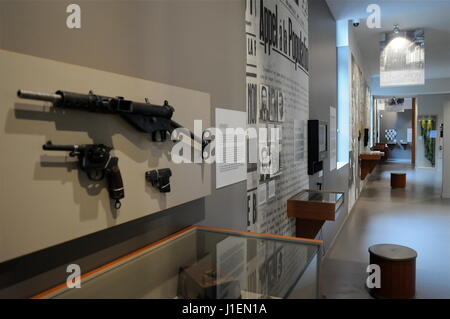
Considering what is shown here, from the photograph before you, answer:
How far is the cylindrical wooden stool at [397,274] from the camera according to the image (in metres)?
3.33

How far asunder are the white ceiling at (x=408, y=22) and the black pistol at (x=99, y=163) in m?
4.84

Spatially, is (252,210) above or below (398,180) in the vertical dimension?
above

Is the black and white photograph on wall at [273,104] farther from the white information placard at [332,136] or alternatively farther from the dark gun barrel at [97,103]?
the white information placard at [332,136]

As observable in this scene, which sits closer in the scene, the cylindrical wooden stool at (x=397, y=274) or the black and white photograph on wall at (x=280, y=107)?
the black and white photograph on wall at (x=280, y=107)

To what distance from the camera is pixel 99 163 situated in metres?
1.12

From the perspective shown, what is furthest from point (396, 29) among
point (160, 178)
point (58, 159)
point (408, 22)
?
point (58, 159)

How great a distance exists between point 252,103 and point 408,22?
6222 millimetres

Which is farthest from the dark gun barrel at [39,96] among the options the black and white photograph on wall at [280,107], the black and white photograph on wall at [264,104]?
the black and white photograph on wall at [280,107]

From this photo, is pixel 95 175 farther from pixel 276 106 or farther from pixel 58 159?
pixel 276 106

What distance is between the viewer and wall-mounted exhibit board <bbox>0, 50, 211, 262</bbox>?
0.90 metres

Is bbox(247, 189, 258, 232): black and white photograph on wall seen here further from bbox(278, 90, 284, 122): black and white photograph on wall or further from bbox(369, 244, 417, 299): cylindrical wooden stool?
bbox(369, 244, 417, 299): cylindrical wooden stool

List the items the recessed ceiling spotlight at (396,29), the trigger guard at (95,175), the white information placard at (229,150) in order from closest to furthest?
the trigger guard at (95,175), the white information placard at (229,150), the recessed ceiling spotlight at (396,29)
